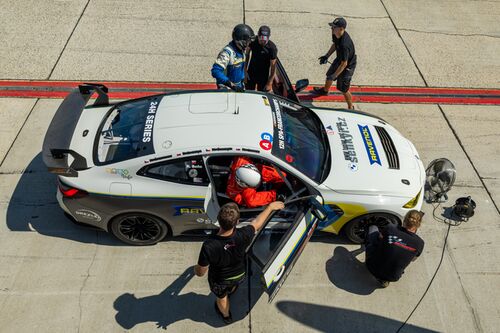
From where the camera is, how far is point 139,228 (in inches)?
211

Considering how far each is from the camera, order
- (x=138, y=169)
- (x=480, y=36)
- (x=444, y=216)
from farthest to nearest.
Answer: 1. (x=480, y=36)
2. (x=444, y=216)
3. (x=138, y=169)

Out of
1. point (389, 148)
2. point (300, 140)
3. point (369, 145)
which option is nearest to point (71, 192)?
point (300, 140)

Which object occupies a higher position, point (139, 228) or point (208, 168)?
point (208, 168)

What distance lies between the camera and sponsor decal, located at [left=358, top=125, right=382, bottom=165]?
214 inches

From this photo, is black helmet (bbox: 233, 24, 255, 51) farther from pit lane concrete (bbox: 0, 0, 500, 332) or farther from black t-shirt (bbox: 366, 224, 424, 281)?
black t-shirt (bbox: 366, 224, 424, 281)

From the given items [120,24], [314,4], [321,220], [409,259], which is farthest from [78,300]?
[314,4]

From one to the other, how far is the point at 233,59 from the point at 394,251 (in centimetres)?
361

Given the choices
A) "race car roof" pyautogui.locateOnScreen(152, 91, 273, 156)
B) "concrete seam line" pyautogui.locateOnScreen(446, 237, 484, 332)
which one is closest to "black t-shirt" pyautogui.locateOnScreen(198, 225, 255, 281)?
"race car roof" pyautogui.locateOnScreen(152, 91, 273, 156)

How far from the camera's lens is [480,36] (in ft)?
33.3

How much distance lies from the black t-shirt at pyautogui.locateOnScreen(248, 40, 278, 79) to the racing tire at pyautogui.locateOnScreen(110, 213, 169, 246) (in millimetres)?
3105

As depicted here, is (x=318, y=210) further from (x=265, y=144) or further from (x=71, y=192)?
(x=71, y=192)

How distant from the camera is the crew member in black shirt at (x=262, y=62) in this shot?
652 cm

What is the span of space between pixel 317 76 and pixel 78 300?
20.2 feet

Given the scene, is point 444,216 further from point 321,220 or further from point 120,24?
point 120,24
